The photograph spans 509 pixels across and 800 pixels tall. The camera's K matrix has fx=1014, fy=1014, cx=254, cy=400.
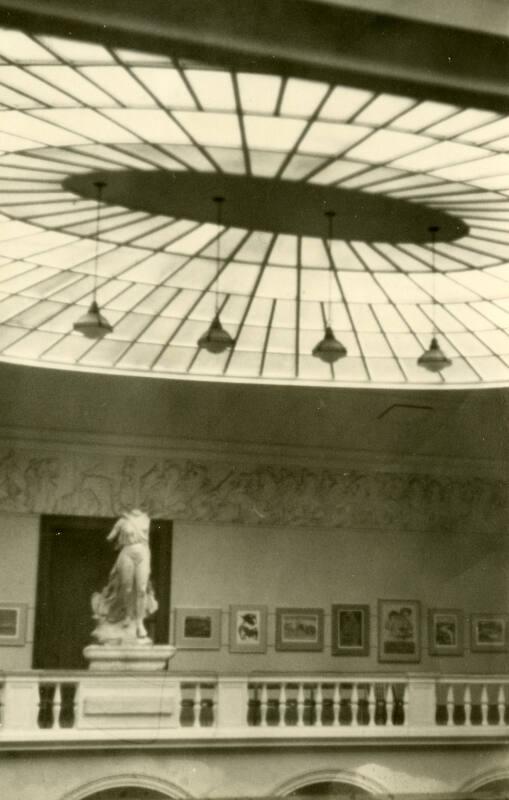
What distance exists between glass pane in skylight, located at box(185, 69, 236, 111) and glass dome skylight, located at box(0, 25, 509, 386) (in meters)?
0.03

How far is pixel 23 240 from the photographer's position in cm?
1673

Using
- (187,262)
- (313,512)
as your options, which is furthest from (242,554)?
(187,262)

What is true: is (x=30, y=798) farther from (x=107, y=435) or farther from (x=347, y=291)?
(x=347, y=291)

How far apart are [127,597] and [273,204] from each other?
7.18m

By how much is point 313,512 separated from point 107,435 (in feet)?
16.4

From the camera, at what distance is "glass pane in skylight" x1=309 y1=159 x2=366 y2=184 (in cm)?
1330

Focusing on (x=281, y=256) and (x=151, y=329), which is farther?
(x=151, y=329)

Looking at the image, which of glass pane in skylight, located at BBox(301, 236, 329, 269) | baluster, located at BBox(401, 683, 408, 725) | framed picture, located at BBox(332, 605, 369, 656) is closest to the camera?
glass pane in skylight, located at BBox(301, 236, 329, 269)

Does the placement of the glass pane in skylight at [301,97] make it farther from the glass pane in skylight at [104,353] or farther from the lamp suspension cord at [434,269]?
the glass pane in skylight at [104,353]

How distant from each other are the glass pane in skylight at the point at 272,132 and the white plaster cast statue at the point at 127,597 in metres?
7.61

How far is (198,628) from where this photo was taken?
21.9 metres

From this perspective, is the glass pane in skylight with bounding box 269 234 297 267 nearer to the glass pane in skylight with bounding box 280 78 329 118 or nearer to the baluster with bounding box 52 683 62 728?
the glass pane in skylight with bounding box 280 78 329 118

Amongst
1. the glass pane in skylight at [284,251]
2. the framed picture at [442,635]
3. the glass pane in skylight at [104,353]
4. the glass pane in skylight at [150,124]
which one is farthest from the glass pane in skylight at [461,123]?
the framed picture at [442,635]

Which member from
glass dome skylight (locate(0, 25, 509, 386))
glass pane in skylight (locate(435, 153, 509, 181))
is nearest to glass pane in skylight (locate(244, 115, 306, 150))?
glass dome skylight (locate(0, 25, 509, 386))
